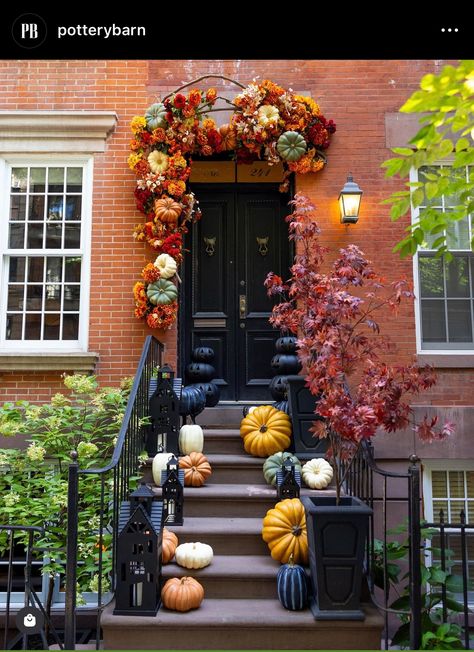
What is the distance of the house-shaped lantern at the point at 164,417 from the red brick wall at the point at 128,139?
113 cm

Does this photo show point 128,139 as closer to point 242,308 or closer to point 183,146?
point 183,146

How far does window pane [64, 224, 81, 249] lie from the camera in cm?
734

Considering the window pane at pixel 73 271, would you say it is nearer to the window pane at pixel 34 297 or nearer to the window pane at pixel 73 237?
the window pane at pixel 73 237

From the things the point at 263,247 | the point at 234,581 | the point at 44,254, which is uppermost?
the point at 263,247

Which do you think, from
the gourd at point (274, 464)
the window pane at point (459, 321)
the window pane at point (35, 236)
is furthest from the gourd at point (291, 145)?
the gourd at point (274, 464)

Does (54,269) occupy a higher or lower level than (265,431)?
higher

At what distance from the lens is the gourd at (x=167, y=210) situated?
6.92m

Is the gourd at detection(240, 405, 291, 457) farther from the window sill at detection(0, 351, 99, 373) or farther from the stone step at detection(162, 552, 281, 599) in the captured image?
the window sill at detection(0, 351, 99, 373)

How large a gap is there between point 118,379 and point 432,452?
142 inches

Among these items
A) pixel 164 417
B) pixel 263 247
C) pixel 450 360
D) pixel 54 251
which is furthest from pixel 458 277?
pixel 54 251

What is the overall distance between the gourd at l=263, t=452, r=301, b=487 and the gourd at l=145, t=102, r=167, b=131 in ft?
13.3

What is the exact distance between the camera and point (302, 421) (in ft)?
19.6

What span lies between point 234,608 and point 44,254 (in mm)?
4772
